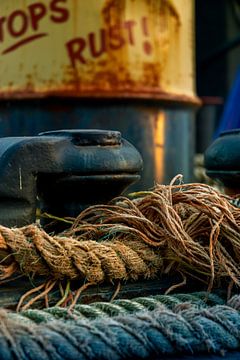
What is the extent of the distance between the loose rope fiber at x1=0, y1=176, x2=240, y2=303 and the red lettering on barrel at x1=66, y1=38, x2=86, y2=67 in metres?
2.11

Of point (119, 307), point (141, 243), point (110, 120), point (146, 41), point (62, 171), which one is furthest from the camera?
point (146, 41)

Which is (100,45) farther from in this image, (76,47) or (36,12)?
(36,12)

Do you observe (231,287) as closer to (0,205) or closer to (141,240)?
(141,240)

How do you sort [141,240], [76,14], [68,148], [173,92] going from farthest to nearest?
1. [173,92]
2. [76,14]
3. [68,148]
4. [141,240]

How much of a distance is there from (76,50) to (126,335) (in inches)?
99.6

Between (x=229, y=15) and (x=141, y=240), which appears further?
(x=229, y=15)

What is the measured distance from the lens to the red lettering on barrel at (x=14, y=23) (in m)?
3.41

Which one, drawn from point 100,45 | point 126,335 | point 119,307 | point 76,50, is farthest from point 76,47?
point 126,335

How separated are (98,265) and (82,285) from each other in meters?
0.04

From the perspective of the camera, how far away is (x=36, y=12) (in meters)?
3.39

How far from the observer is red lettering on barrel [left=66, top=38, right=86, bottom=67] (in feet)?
11.1

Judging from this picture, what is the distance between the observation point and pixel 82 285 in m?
1.20

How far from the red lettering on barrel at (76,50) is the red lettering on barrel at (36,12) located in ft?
0.60

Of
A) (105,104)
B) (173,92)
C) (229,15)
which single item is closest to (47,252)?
(105,104)
